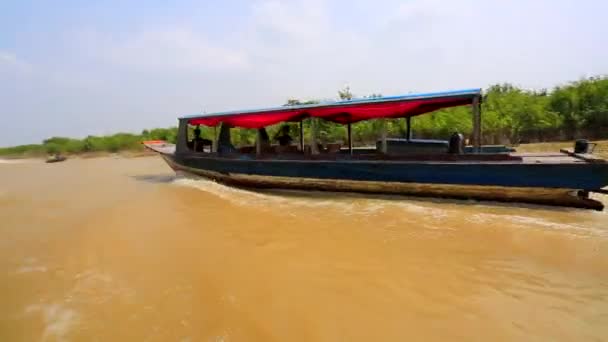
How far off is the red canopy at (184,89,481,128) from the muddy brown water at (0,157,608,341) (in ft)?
6.25

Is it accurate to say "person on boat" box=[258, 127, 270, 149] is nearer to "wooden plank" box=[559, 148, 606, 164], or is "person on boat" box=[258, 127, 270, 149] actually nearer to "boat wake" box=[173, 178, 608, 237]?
"boat wake" box=[173, 178, 608, 237]

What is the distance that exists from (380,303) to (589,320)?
1.45 m

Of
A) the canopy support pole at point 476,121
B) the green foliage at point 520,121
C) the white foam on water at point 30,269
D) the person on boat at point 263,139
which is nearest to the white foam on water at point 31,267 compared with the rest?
the white foam on water at point 30,269

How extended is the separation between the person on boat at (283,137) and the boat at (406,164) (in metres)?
0.33

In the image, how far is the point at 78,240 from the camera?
17.7ft

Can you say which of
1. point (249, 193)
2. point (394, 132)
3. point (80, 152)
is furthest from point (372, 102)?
point (80, 152)

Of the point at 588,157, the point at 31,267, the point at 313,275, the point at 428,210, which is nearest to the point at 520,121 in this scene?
the point at 588,157

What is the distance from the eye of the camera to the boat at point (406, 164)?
613 cm

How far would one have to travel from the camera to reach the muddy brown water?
2838 mm

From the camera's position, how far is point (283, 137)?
10289 millimetres

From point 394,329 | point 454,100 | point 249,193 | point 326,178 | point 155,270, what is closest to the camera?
point 394,329

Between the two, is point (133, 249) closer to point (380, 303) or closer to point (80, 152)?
point (380, 303)

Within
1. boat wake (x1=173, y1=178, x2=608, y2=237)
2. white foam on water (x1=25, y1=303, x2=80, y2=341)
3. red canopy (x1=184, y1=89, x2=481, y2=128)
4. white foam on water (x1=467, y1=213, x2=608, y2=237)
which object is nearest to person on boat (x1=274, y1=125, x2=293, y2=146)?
red canopy (x1=184, y1=89, x2=481, y2=128)

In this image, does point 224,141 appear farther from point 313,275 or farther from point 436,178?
point 313,275
